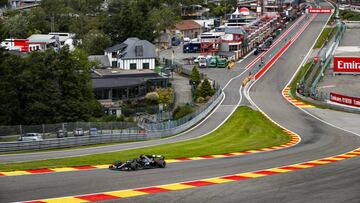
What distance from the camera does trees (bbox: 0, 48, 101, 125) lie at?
60156 mm

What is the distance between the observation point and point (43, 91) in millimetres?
61938

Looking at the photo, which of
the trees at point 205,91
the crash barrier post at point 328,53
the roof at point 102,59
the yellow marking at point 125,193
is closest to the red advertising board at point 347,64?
the crash barrier post at point 328,53

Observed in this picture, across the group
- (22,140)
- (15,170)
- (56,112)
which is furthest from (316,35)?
(15,170)

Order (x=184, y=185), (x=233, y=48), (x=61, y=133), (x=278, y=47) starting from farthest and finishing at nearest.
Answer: (x=278, y=47), (x=233, y=48), (x=61, y=133), (x=184, y=185)

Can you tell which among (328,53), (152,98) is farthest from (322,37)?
(152,98)

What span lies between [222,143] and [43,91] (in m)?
24.6

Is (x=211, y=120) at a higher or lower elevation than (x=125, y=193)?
lower

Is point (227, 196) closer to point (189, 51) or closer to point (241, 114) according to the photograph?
point (241, 114)

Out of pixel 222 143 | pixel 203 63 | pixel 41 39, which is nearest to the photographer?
pixel 222 143

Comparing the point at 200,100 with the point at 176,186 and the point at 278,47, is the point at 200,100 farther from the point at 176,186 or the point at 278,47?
the point at 176,186

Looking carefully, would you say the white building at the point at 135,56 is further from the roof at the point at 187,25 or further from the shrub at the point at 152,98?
the roof at the point at 187,25

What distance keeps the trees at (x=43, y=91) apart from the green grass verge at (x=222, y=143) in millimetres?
15882

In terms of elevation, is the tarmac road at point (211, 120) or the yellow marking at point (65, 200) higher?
the yellow marking at point (65, 200)

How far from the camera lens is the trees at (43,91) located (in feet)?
197
